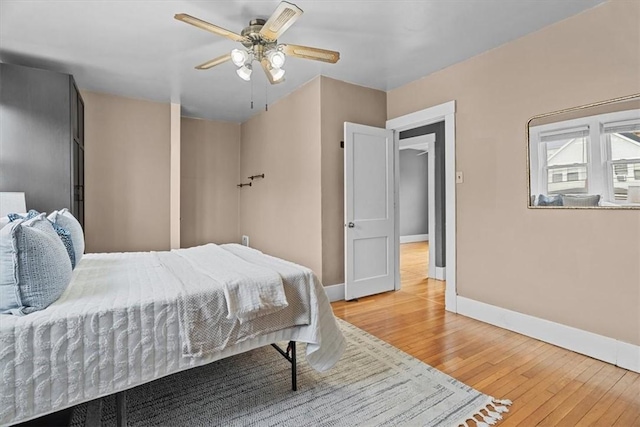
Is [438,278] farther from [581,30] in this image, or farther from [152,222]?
[152,222]

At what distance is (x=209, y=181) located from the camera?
18.0 ft

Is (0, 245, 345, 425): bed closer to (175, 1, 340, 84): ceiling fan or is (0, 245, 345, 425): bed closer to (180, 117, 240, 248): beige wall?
(175, 1, 340, 84): ceiling fan

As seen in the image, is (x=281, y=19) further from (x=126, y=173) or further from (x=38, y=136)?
(x=126, y=173)

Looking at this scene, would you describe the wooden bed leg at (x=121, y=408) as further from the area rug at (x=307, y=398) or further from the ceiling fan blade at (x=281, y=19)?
the ceiling fan blade at (x=281, y=19)

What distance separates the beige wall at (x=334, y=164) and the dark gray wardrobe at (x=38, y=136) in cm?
264

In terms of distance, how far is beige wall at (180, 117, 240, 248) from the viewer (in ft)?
17.4

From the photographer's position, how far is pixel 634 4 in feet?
6.81

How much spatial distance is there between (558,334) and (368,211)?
205cm

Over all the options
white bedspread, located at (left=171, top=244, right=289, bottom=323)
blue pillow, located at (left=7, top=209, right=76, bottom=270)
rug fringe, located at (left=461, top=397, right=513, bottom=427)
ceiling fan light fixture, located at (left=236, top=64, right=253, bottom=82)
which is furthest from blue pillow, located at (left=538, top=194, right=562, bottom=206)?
blue pillow, located at (left=7, top=209, right=76, bottom=270)

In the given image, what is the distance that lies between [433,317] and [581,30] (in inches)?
104

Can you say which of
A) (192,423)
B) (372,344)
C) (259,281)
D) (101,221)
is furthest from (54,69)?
(372,344)

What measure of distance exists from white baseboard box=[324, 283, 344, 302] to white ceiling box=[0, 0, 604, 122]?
2393 millimetres

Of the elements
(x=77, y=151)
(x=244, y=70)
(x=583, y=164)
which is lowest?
(x=583, y=164)

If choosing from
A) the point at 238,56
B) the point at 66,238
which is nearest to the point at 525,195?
the point at 238,56
